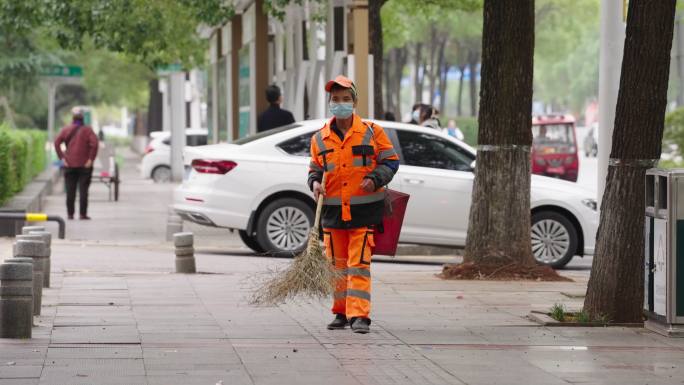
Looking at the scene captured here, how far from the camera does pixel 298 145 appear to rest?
17.1 m

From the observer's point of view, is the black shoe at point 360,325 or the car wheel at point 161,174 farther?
the car wheel at point 161,174

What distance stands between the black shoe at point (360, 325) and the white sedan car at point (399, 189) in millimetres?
6741

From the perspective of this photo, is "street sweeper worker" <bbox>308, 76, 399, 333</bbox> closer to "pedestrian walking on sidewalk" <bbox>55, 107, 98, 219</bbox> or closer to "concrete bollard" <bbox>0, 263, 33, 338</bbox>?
"concrete bollard" <bbox>0, 263, 33, 338</bbox>

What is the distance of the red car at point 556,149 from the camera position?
139 feet

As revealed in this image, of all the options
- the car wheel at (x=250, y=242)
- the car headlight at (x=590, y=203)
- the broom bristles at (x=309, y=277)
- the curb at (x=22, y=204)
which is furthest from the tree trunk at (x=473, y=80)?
the broom bristles at (x=309, y=277)

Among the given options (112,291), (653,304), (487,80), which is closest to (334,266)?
(653,304)

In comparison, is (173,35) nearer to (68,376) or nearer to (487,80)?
(487,80)

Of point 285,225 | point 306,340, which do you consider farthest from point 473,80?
point 306,340

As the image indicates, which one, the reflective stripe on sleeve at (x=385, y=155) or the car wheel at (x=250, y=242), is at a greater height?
the reflective stripe on sleeve at (x=385, y=155)

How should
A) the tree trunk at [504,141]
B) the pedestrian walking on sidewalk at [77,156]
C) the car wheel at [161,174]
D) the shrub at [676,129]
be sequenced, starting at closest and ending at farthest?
the tree trunk at [504,141] < the pedestrian walking on sidewalk at [77,156] < the shrub at [676,129] < the car wheel at [161,174]

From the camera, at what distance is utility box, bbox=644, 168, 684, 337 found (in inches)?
395

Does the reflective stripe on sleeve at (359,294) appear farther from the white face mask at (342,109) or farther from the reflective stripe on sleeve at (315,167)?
the white face mask at (342,109)

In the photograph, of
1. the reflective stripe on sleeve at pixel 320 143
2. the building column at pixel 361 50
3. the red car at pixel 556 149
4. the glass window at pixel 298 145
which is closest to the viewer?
the reflective stripe on sleeve at pixel 320 143

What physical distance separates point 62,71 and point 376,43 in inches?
507
